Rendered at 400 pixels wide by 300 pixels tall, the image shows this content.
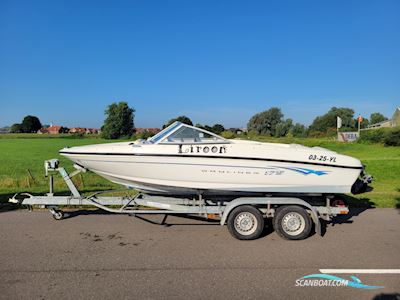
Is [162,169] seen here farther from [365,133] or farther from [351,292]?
[365,133]

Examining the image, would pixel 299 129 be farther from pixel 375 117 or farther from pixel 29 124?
pixel 29 124

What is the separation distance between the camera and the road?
391 cm

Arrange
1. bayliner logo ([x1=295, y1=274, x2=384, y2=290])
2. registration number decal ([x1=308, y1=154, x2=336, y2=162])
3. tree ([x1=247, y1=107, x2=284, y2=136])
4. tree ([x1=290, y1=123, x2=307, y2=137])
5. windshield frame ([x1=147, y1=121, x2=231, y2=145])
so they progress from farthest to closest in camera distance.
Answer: tree ([x1=247, y1=107, x2=284, y2=136])
tree ([x1=290, y1=123, x2=307, y2=137])
windshield frame ([x1=147, y1=121, x2=231, y2=145])
registration number decal ([x1=308, y1=154, x2=336, y2=162])
bayliner logo ([x1=295, y1=274, x2=384, y2=290])

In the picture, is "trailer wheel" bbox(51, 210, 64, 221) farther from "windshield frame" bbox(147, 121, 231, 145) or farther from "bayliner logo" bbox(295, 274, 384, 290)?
"bayliner logo" bbox(295, 274, 384, 290)

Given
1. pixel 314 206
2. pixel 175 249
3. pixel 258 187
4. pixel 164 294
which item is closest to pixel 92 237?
pixel 175 249

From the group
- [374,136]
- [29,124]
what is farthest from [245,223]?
[29,124]

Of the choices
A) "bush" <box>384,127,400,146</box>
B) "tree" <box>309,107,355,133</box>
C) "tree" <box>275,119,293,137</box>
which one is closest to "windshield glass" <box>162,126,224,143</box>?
"bush" <box>384,127,400,146</box>

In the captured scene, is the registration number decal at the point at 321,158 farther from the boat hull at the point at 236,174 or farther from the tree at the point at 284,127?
the tree at the point at 284,127

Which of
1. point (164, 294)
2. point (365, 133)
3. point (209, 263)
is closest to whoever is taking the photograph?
point (164, 294)

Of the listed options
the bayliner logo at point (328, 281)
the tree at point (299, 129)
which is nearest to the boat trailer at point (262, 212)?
the bayliner logo at point (328, 281)

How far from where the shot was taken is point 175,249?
17.2ft

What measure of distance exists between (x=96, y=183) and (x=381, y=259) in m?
10.1

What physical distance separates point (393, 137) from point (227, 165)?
2882 cm

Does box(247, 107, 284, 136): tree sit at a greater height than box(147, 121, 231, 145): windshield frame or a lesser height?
greater
